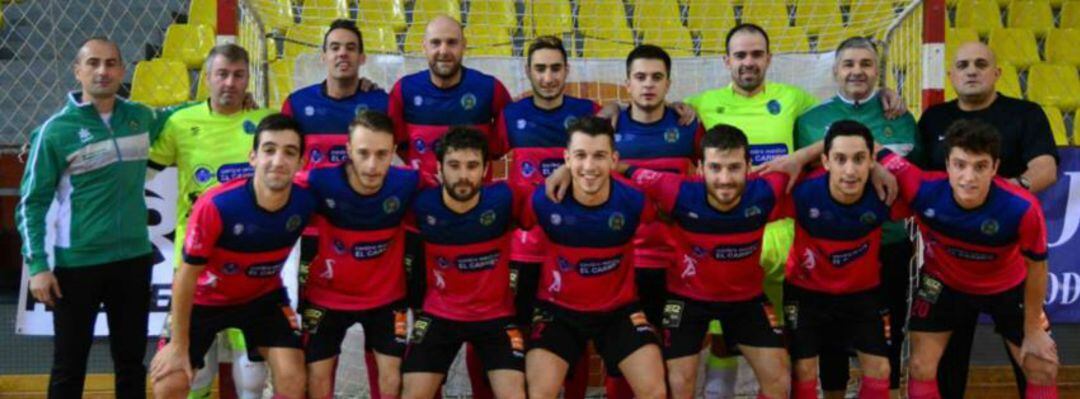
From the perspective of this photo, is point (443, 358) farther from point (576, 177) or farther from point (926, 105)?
point (926, 105)

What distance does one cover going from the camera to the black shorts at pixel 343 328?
3.96 meters

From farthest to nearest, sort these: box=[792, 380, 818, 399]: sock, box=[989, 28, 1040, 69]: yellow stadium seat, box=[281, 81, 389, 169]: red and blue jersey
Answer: box=[989, 28, 1040, 69]: yellow stadium seat → box=[281, 81, 389, 169]: red and blue jersey → box=[792, 380, 818, 399]: sock


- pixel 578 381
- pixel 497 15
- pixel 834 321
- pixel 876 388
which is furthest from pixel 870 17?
pixel 578 381

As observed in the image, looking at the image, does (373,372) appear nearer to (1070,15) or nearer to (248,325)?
(248,325)

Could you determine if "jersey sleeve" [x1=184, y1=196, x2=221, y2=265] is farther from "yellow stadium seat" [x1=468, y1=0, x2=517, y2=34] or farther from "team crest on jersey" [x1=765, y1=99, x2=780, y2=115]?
"yellow stadium seat" [x1=468, y1=0, x2=517, y2=34]

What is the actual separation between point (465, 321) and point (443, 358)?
16 cm

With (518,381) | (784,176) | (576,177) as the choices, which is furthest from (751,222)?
(518,381)

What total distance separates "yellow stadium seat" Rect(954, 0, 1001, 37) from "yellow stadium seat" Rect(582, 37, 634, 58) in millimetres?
2893

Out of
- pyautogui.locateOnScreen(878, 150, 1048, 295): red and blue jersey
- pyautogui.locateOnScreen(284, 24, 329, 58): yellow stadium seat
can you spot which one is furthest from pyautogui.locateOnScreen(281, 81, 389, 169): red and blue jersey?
pyautogui.locateOnScreen(878, 150, 1048, 295): red and blue jersey

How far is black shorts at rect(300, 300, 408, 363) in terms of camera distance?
396cm

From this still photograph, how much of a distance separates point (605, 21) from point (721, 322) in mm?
3418

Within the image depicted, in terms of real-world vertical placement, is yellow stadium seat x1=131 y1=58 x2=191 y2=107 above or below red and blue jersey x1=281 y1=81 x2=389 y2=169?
above

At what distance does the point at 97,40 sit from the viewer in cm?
404

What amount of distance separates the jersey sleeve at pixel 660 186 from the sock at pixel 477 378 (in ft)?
2.97
